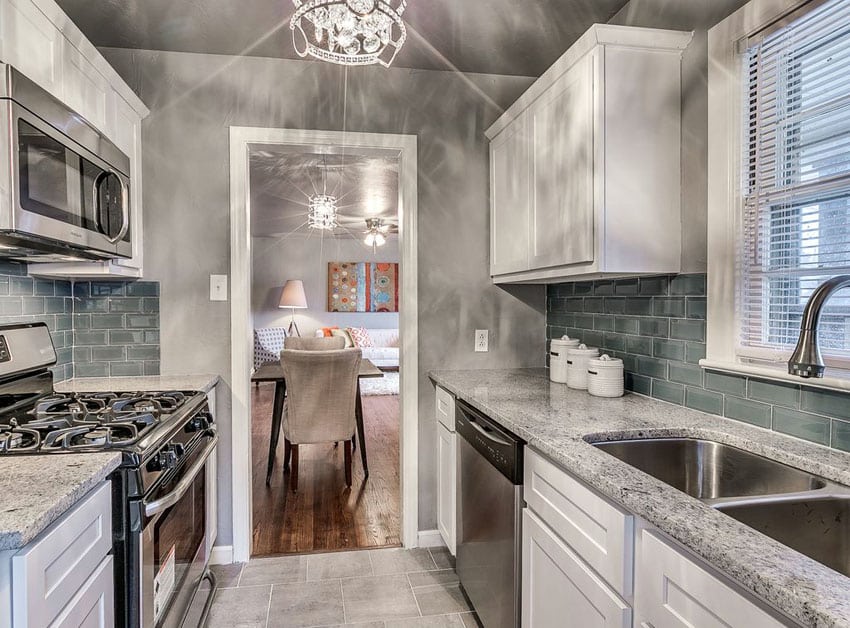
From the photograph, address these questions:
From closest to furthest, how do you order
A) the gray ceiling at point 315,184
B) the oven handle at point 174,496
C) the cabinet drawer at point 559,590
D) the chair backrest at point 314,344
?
the cabinet drawer at point 559,590 < the oven handle at point 174,496 < the gray ceiling at point 315,184 < the chair backrest at point 314,344

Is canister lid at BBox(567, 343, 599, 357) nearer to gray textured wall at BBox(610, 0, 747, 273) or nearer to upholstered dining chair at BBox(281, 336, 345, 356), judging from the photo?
gray textured wall at BBox(610, 0, 747, 273)

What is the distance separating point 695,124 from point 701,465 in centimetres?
106

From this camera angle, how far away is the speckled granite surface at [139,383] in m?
2.18

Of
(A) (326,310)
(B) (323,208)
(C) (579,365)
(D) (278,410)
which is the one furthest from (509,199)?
(A) (326,310)

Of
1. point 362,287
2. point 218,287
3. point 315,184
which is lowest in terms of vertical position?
point 218,287

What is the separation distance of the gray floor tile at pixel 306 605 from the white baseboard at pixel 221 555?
0.33 meters

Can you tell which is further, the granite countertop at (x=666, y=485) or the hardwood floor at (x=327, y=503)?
the hardwood floor at (x=327, y=503)

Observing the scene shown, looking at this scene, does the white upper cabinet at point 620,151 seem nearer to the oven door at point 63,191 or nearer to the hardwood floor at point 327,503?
the oven door at point 63,191

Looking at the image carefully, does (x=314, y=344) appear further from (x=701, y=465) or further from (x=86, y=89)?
(x=701, y=465)

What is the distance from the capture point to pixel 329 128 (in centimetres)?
256

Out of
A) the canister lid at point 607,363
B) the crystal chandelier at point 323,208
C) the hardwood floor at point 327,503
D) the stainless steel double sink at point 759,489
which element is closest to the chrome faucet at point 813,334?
the stainless steel double sink at point 759,489

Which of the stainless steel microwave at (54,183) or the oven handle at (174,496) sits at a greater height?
the stainless steel microwave at (54,183)

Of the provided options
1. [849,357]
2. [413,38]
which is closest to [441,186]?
[413,38]

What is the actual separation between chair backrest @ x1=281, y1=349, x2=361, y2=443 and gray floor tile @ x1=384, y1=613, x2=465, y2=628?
1.58 m
